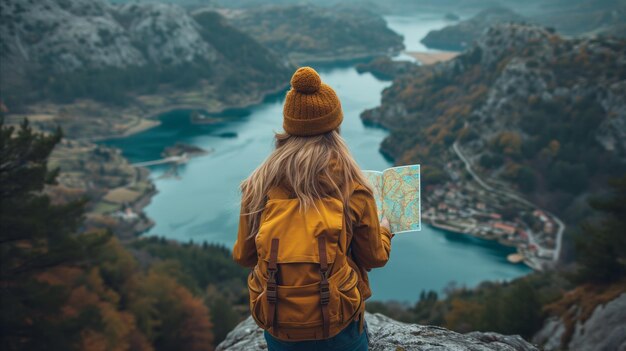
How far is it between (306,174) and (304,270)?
0.52m

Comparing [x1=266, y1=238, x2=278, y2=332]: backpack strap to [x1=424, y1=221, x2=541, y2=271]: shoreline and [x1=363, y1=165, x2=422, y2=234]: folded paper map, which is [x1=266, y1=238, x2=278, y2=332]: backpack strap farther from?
[x1=424, y1=221, x2=541, y2=271]: shoreline

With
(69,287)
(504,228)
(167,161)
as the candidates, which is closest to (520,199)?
(504,228)

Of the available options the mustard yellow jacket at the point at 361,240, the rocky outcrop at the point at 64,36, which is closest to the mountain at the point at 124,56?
the rocky outcrop at the point at 64,36

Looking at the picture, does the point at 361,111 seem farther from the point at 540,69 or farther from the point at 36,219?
the point at 36,219

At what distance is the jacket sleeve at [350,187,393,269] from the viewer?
115 inches

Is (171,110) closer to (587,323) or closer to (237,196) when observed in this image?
(587,323)

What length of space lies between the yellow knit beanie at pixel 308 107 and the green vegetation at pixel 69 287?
9932 mm

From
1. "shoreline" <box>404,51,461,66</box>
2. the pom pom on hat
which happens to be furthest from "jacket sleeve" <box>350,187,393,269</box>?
"shoreline" <box>404,51,461,66</box>

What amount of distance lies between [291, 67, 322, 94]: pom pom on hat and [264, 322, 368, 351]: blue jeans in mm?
1394

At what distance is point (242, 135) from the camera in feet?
254

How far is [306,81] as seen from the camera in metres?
2.99

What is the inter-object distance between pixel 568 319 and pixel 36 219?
10.6m

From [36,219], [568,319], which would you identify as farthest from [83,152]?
[568,319]

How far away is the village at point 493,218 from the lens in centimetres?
4675
